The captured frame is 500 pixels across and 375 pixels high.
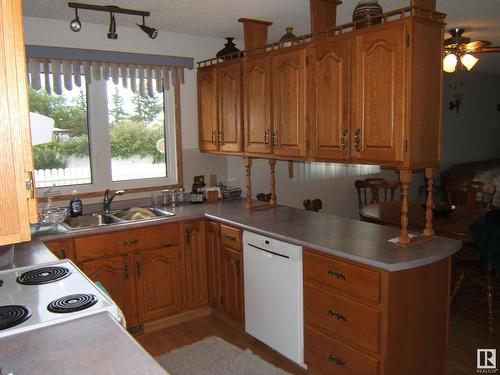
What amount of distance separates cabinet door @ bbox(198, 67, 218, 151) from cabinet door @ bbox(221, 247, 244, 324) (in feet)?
3.39

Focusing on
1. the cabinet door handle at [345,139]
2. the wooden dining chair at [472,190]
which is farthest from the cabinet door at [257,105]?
the wooden dining chair at [472,190]

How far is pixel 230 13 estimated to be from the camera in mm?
3270

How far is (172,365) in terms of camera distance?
115 inches

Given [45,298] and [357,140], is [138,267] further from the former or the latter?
[357,140]

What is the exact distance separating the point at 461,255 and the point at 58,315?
12.0 ft

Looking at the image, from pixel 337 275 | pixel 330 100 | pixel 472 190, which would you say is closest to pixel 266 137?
pixel 330 100

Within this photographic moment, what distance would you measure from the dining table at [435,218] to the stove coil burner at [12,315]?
2.69 m

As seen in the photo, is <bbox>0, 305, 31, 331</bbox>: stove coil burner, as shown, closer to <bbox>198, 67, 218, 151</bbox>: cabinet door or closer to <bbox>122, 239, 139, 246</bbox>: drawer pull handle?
<bbox>122, 239, 139, 246</bbox>: drawer pull handle

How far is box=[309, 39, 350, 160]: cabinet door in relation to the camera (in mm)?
2580

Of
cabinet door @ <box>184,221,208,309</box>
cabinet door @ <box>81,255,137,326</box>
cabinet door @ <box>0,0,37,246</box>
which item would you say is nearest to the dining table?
cabinet door @ <box>184,221,208,309</box>

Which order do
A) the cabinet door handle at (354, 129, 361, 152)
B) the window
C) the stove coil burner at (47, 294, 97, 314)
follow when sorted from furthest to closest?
the window < the cabinet door handle at (354, 129, 361, 152) < the stove coil burner at (47, 294, 97, 314)

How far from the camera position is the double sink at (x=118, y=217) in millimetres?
3447

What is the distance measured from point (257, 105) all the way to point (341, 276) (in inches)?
58.3

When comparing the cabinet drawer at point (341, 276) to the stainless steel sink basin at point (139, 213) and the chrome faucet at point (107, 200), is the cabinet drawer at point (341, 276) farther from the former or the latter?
the chrome faucet at point (107, 200)
